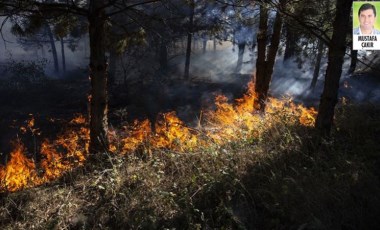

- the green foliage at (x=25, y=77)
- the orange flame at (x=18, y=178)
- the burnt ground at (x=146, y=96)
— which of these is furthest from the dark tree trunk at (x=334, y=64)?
the green foliage at (x=25, y=77)

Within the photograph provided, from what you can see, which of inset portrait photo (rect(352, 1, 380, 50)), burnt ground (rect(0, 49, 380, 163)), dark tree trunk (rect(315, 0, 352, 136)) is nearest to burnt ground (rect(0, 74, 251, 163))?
burnt ground (rect(0, 49, 380, 163))

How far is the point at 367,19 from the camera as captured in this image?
20.6 ft

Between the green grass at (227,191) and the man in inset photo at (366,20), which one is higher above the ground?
the man in inset photo at (366,20)

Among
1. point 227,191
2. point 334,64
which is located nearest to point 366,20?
point 334,64

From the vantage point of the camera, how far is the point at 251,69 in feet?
128

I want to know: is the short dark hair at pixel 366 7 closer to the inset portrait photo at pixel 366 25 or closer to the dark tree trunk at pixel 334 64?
the inset portrait photo at pixel 366 25

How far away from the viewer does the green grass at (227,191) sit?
4305 mm

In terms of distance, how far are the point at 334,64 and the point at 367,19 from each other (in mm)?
1063

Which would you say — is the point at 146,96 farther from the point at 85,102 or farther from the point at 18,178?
the point at 18,178

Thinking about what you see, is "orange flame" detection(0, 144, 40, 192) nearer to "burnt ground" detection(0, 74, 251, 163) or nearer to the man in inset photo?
the man in inset photo

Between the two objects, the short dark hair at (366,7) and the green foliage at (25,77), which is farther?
the green foliage at (25,77)

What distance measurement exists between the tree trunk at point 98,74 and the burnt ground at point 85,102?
1001 centimetres

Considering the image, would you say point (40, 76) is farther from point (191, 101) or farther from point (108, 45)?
point (108, 45)

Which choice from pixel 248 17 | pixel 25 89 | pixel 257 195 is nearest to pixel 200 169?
pixel 257 195
